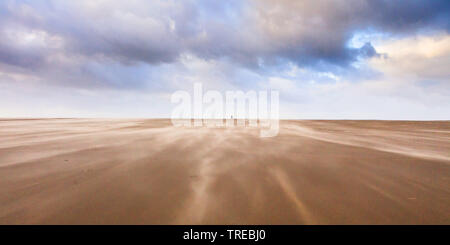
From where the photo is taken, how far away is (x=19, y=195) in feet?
7.36

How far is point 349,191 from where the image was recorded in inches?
96.4

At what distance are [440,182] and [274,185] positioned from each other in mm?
2469

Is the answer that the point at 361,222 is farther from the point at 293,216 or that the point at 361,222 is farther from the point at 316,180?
the point at 316,180

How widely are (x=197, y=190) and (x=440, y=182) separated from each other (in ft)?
11.5

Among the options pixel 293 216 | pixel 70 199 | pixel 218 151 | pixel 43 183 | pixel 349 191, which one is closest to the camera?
pixel 293 216

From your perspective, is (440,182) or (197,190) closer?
(197,190)

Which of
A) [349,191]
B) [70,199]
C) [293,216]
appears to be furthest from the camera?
[349,191]

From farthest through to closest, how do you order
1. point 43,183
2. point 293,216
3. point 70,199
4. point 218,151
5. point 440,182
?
1. point 218,151
2. point 440,182
3. point 43,183
4. point 70,199
5. point 293,216
